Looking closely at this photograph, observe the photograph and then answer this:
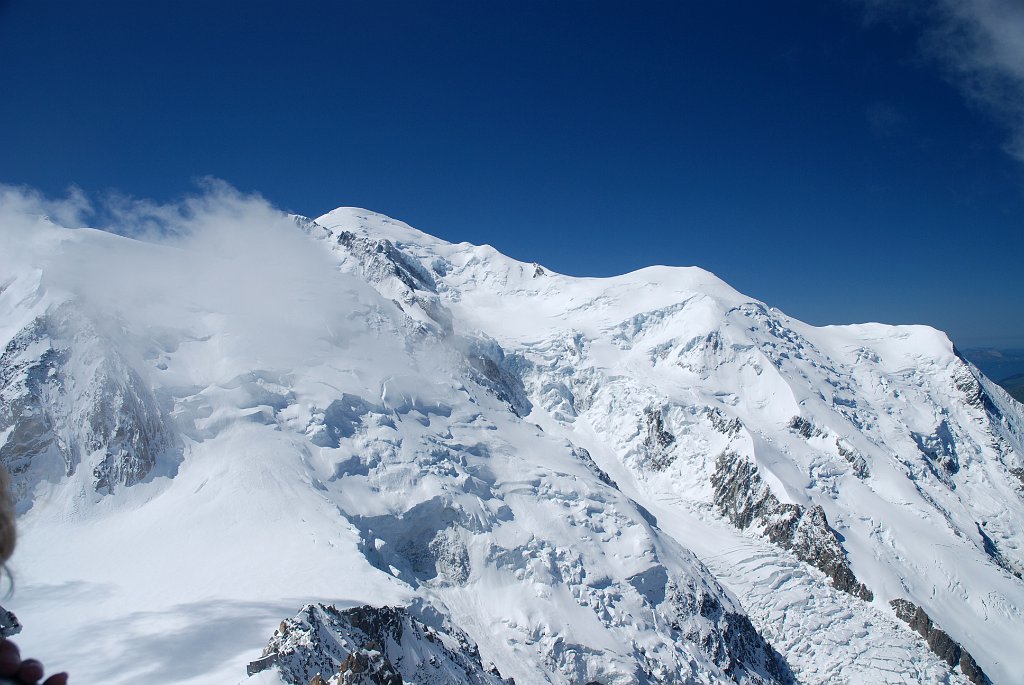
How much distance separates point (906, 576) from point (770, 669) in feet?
135

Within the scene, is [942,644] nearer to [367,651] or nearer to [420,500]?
[420,500]

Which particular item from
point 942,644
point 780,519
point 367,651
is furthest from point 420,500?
point 942,644

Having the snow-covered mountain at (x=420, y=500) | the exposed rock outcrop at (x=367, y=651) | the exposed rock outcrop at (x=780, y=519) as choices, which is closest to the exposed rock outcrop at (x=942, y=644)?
the snow-covered mountain at (x=420, y=500)

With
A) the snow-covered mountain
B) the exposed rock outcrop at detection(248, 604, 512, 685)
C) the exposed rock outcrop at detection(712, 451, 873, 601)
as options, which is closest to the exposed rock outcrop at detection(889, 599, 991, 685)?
the snow-covered mountain

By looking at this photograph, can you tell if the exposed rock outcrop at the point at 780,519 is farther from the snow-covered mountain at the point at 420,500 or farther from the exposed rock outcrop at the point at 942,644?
the exposed rock outcrop at the point at 942,644

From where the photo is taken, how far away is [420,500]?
6869 centimetres

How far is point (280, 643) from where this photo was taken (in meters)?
30.5

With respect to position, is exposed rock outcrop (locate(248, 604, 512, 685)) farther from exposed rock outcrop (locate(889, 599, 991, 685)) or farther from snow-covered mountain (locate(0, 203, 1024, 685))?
exposed rock outcrop (locate(889, 599, 991, 685))

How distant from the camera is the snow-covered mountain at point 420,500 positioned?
46062mm

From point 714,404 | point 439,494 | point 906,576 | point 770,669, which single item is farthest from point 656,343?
point 439,494

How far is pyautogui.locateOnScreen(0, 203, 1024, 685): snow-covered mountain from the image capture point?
4606cm

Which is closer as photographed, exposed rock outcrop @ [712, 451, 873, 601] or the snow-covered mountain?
the snow-covered mountain

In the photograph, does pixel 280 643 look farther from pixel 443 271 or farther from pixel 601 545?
pixel 443 271

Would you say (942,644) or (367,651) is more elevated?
(367,651)
